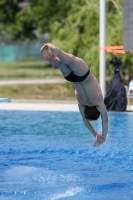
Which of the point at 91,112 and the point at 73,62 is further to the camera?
the point at 91,112

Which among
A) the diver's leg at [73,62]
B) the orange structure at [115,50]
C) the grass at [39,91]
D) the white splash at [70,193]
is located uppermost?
the diver's leg at [73,62]

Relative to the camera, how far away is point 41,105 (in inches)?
765

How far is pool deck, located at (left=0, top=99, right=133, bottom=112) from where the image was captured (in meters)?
18.4

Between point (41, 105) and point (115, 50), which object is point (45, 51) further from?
point (41, 105)

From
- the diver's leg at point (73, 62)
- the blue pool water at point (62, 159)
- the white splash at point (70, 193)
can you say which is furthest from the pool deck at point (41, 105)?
the diver's leg at point (73, 62)

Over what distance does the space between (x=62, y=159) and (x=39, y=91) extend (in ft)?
42.3

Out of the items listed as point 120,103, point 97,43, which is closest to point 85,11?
point 97,43

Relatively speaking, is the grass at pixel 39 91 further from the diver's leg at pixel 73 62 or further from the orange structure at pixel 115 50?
the diver's leg at pixel 73 62

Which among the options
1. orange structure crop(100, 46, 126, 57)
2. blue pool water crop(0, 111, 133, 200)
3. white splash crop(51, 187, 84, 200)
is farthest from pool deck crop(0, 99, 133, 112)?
white splash crop(51, 187, 84, 200)

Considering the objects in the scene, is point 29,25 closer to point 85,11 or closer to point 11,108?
point 85,11

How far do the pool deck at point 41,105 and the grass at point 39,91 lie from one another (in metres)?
2.12

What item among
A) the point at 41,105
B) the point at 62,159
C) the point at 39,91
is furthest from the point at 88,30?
the point at 62,159

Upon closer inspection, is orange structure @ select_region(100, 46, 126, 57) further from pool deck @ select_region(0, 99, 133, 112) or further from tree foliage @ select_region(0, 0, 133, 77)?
tree foliage @ select_region(0, 0, 133, 77)

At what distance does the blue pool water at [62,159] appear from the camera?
899 centimetres
